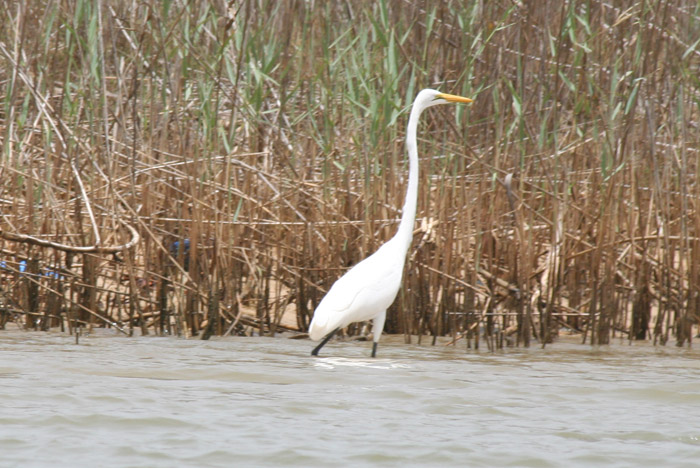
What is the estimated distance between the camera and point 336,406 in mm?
3520

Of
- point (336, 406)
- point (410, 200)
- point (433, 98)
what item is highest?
point (433, 98)

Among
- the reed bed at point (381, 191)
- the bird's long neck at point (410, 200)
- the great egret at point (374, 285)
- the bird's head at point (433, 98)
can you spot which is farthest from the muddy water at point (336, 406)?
the bird's head at point (433, 98)

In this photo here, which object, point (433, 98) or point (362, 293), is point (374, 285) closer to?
point (362, 293)

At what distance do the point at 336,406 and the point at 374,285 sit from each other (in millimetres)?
978

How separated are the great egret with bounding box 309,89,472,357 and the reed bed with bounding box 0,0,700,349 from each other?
28 centimetres

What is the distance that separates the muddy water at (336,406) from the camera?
9.71 feet

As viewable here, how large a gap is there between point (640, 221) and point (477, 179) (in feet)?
2.84

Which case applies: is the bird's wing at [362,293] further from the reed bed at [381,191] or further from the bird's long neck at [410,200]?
the reed bed at [381,191]

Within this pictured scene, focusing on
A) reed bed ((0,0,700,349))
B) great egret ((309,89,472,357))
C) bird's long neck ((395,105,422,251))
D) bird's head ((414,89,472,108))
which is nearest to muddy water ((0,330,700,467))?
great egret ((309,89,472,357))

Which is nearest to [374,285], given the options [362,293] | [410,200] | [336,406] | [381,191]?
[362,293]

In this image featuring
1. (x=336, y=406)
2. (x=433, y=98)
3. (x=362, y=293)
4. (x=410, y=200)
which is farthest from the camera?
(x=433, y=98)

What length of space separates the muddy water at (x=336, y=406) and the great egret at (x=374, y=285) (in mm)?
179

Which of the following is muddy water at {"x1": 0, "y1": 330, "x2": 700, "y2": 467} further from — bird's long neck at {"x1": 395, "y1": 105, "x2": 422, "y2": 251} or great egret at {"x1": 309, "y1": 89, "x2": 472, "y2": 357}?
bird's long neck at {"x1": 395, "y1": 105, "x2": 422, "y2": 251}

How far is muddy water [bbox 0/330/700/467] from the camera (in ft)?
9.71
